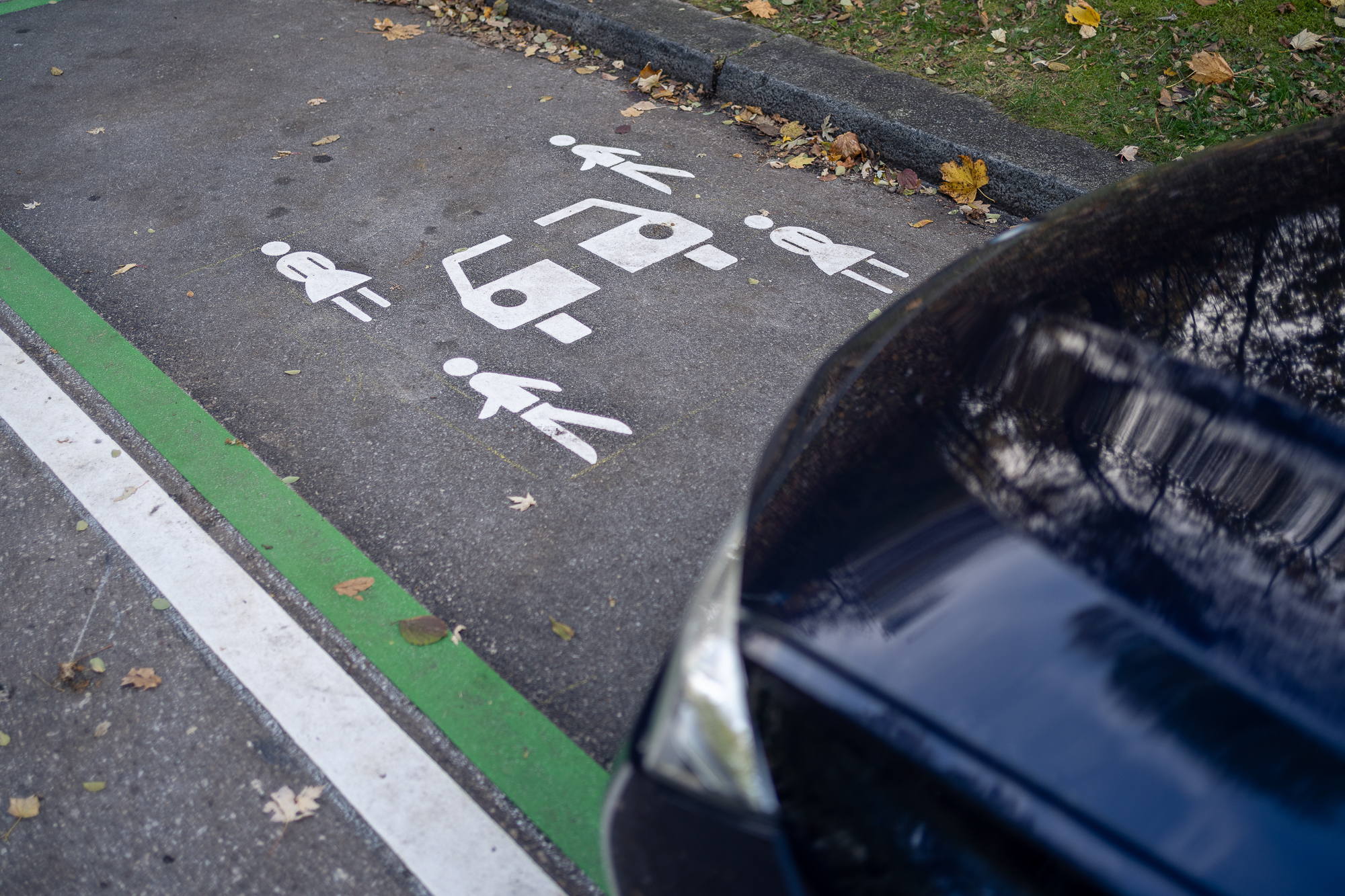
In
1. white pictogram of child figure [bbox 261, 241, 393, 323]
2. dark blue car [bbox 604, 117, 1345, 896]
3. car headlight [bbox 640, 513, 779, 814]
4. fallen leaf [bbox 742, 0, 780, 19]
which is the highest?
dark blue car [bbox 604, 117, 1345, 896]

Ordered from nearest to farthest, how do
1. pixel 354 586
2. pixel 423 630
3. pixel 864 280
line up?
1. pixel 423 630
2. pixel 354 586
3. pixel 864 280

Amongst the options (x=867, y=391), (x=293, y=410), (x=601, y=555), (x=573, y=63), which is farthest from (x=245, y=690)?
(x=573, y=63)

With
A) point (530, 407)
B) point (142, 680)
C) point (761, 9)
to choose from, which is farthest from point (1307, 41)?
point (142, 680)

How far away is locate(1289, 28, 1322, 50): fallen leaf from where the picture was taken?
16.8 feet

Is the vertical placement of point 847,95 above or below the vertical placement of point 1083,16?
below

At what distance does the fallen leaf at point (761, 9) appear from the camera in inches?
255

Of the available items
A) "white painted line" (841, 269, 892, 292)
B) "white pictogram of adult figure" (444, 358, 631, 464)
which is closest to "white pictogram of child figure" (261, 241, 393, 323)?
"white pictogram of adult figure" (444, 358, 631, 464)

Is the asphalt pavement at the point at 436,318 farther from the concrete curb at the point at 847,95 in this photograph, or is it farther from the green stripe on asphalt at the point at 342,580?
the concrete curb at the point at 847,95

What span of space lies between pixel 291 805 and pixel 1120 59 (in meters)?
5.73

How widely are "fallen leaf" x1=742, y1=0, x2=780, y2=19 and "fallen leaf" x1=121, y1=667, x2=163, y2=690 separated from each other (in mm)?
5730

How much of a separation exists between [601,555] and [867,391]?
4.57ft

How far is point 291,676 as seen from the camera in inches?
103

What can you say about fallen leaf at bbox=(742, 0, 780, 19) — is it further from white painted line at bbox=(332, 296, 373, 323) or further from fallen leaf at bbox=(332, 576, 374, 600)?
fallen leaf at bbox=(332, 576, 374, 600)

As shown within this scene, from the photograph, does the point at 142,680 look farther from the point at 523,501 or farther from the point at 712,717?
the point at 712,717
